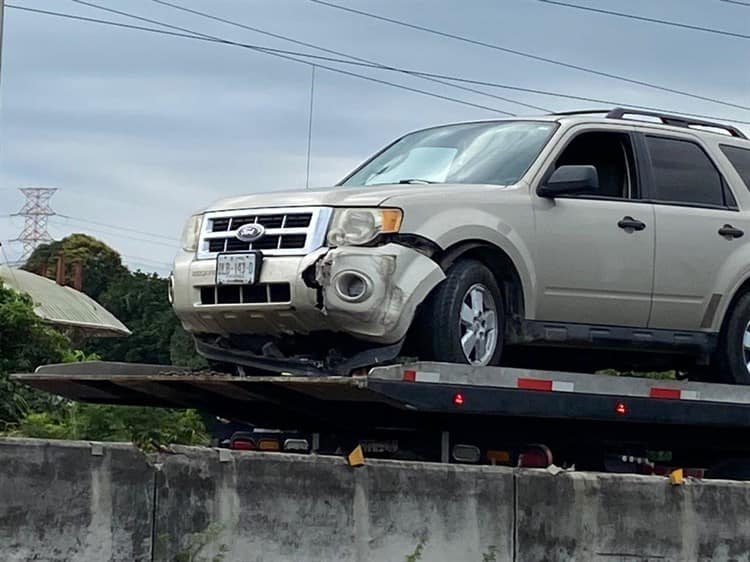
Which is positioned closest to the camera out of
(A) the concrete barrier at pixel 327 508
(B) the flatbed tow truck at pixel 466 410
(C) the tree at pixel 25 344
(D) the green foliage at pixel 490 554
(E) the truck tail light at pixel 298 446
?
(A) the concrete barrier at pixel 327 508

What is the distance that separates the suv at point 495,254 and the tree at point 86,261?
5105 cm

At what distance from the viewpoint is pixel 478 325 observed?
319 inches

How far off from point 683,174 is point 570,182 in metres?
1.22

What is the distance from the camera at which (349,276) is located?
762 centimetres

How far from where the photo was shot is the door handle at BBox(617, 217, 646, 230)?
8.76m

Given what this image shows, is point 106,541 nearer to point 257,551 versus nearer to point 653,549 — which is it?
point 257,551

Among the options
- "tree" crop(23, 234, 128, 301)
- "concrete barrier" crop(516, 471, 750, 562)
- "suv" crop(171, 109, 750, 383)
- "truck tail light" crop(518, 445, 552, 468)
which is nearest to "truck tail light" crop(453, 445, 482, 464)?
"truck tail light" crop(518, 445, 552, 468)

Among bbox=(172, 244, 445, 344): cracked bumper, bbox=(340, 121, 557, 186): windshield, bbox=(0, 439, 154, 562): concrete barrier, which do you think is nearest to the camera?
bbox=(0, 439, 154, 562): concrete barrier

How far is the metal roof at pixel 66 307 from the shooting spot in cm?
3591

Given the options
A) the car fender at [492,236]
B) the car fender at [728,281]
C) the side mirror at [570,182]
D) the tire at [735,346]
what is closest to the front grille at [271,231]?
the car fender at [492,236]

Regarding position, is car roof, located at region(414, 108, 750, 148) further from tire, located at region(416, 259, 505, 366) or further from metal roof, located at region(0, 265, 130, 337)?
metal roof, located at region(0, 265, 130, 337)

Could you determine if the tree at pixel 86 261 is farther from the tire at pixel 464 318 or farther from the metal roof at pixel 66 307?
the tire at pixel 464 318

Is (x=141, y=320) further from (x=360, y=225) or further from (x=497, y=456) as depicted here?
(x=360, y=225)

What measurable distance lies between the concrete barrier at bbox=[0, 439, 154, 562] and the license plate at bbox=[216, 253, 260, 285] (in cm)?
197
